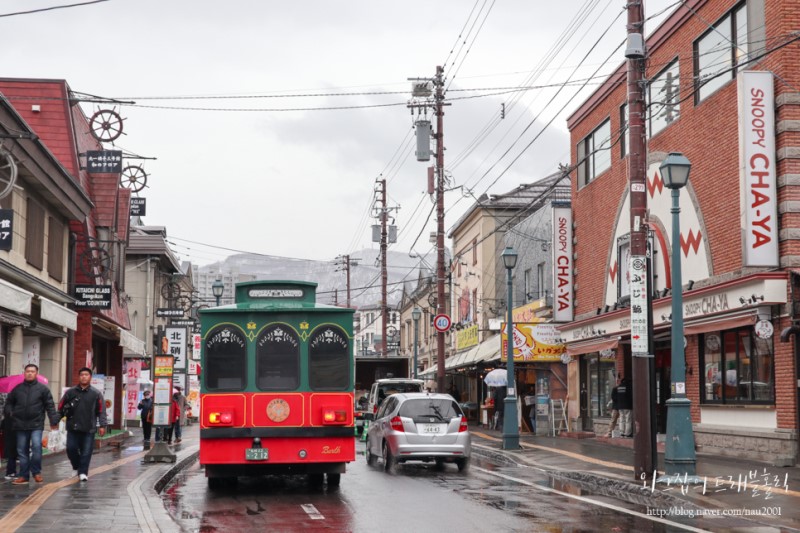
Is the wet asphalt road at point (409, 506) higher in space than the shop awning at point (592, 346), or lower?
lower

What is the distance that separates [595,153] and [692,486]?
17.4 metres

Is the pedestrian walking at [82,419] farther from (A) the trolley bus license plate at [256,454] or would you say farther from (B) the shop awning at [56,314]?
(B) the shop awning at [56,314]

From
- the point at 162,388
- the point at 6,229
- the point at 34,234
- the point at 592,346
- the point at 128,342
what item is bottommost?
the point at 162,388

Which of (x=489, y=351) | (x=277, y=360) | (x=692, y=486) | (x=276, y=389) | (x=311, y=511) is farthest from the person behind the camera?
(x=489, y=351)

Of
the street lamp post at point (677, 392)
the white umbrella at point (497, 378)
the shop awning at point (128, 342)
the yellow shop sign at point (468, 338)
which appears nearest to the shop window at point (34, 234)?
the shop awning at point (128, 342)

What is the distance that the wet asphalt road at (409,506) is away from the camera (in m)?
12.3

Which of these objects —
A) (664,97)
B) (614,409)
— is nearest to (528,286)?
(614,409)

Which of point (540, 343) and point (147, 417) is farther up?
point (540, 343)

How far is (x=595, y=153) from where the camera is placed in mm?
31594

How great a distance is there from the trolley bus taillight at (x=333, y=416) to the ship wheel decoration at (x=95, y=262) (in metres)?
14.6

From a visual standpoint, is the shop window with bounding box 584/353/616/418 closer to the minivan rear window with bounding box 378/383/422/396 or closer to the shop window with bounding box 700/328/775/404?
the minivan rear window with bounding box 378/383/422/396

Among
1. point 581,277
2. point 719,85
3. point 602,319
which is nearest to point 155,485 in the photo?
point 719,85

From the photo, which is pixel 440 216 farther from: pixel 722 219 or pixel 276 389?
pixel 276 389

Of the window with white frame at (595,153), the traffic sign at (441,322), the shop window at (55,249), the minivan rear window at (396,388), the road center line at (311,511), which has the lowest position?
the road center line at (311,511)
